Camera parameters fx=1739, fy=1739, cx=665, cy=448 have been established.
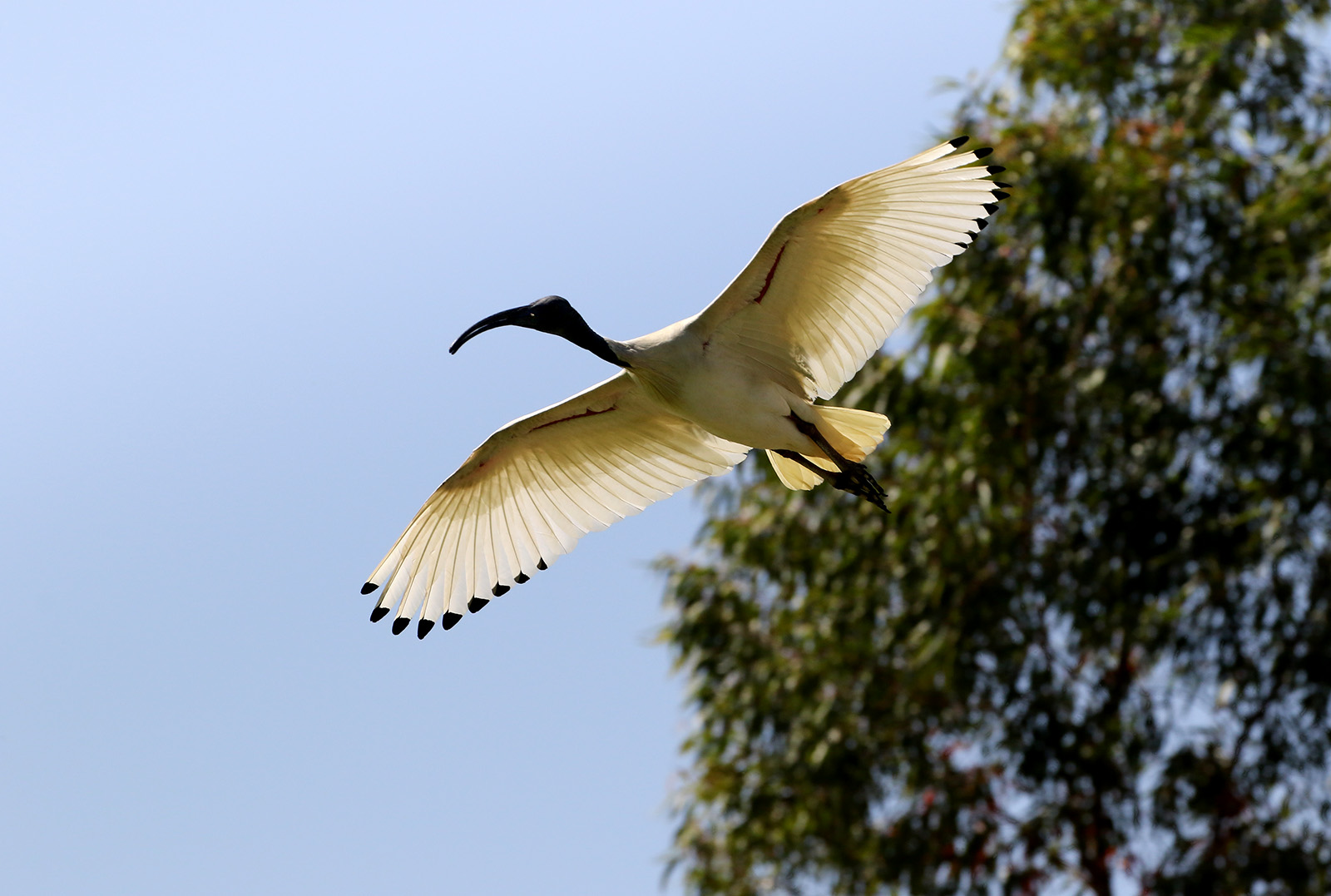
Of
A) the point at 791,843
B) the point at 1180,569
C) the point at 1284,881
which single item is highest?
the point at 1180,569

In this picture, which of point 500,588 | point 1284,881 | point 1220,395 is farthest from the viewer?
point 1220,395

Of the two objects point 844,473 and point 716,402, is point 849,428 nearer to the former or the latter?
point 844,473

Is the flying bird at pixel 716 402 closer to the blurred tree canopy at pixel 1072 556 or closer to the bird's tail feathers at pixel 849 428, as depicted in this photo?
the bird's tail feathers at pixel 849 428

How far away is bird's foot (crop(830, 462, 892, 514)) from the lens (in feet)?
19.4

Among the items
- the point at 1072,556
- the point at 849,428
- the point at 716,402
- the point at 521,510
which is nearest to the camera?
the point at 716,402

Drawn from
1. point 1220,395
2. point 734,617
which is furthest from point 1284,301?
point 734,617

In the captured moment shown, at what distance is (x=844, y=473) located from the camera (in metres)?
5.93

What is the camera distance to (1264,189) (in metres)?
10.5

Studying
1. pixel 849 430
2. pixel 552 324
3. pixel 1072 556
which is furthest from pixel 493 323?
pixel 1072 556

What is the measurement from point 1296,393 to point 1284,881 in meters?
2.67

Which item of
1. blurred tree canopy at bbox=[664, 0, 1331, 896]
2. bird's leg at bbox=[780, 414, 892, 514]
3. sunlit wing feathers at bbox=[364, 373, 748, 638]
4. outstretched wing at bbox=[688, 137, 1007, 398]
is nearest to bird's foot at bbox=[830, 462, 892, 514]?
bird's leg at bbox=[780, 414, 892, 514]

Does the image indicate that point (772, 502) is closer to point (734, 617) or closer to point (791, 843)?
point (734, 617)

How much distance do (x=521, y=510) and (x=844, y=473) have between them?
1364 mm

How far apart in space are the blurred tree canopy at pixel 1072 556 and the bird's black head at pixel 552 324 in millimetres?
4388
